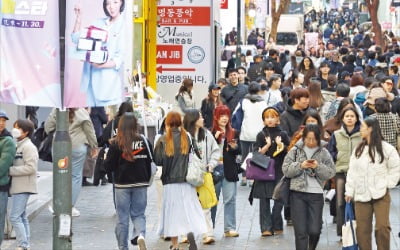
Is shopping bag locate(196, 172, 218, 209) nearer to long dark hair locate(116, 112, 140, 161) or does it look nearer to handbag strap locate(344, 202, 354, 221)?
long dark hair locate(116, 112, 140, 161)

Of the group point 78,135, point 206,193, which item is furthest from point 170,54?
point 206,193

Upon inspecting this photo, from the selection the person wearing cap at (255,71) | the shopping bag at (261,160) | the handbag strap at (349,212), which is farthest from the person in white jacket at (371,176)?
the person wearing cap at (255,71)

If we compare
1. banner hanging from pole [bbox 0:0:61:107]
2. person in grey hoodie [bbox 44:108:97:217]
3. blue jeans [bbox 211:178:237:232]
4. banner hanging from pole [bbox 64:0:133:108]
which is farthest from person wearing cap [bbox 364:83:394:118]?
banner hanging from pole [bbox 0:0:61:107]

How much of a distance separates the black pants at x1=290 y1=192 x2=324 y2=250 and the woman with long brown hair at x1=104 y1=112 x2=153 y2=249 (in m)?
1.69

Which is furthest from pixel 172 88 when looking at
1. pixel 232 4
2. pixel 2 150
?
pixel 232 4

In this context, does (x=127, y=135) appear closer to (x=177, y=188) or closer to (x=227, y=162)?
(x=177, y=188)

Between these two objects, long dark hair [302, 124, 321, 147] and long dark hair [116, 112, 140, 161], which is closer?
long dark hair [116, 112, 140, 161]

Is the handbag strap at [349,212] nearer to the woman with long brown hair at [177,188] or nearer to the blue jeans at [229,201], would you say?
the woman with long brown hair at [177,188]

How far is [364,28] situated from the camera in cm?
7212

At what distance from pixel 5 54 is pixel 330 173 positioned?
13.7 feet

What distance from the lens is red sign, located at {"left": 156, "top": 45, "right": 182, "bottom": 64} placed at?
24.3 meters

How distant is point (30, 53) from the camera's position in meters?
10.0

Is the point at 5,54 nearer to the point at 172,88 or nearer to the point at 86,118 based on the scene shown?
the point at 86,118

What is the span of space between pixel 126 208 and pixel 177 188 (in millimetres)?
619
